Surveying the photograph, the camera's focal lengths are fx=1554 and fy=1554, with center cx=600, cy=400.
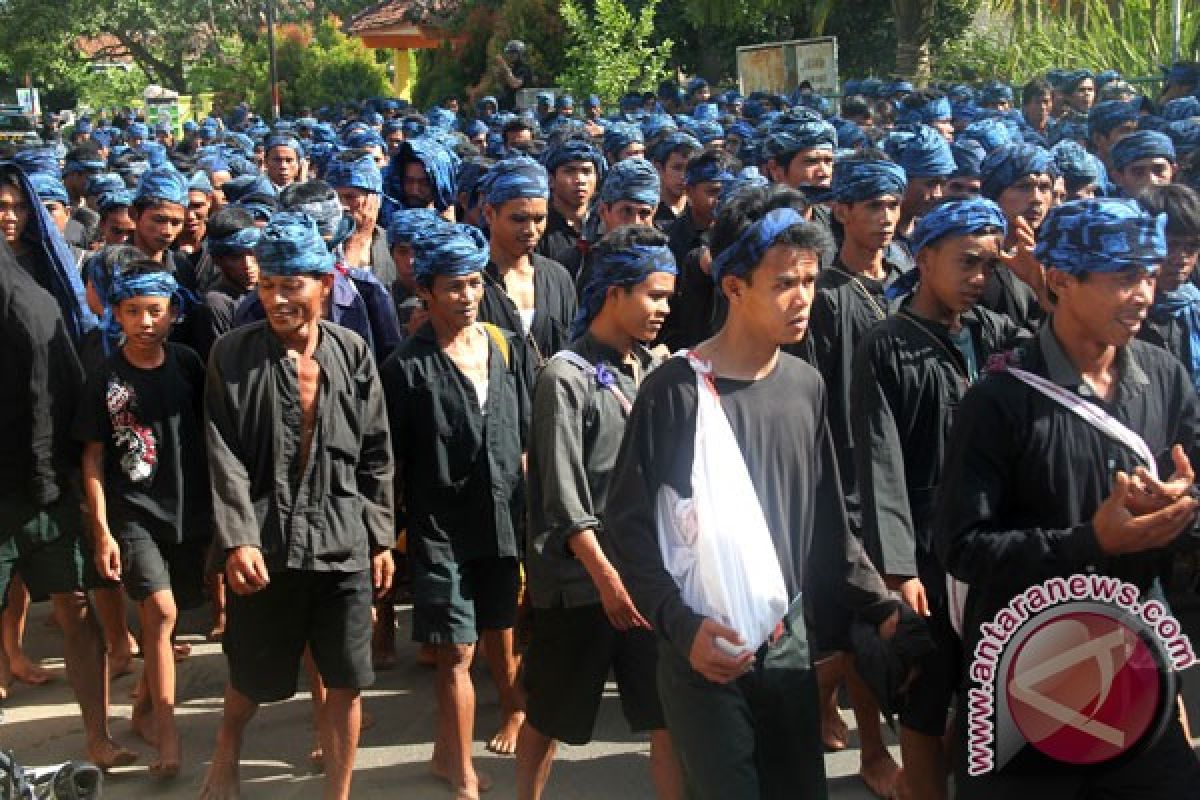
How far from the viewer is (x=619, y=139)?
1163cm

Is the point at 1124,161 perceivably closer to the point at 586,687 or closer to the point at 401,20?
the point at 586,687

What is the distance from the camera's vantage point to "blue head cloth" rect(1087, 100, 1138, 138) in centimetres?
1023

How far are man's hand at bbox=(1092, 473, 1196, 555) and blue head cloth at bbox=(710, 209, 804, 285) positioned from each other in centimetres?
104

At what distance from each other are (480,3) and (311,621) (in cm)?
3144

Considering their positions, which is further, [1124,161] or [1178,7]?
[1178,7]

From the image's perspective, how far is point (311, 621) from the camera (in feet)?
17.2

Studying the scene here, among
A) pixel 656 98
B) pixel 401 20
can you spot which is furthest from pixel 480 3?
pixel 656 98

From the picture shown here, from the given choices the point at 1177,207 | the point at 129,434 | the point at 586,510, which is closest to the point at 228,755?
the point at 129,434

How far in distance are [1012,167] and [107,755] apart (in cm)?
446

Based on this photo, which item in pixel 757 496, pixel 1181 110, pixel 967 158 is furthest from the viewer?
pixel 1181 110

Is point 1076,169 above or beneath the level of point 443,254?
beneath

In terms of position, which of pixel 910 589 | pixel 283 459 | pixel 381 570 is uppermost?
pixel 283 459

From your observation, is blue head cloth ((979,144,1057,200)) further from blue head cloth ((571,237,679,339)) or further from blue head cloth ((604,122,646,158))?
blue head cloth ((604,122,646,158))

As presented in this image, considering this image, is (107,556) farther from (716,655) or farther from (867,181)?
(867,181)
